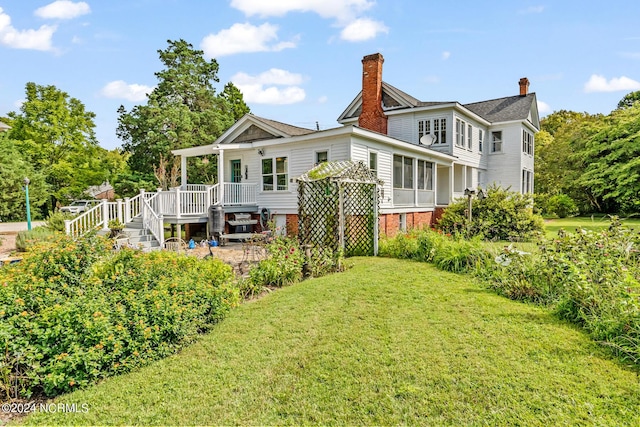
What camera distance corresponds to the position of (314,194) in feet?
32.3

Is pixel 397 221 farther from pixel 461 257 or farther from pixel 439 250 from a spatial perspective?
pixel 461 257

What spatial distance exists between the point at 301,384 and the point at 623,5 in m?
11.4

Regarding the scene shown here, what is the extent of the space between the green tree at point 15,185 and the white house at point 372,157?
19215 mm

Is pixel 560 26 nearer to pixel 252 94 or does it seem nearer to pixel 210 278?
pixel 210 278

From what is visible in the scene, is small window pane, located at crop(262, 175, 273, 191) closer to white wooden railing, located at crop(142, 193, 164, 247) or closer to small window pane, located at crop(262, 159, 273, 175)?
small window pane, located at crop(262, 159, 273, 175)

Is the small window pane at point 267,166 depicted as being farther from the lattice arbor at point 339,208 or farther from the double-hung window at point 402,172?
the double-hung window at point 402,172

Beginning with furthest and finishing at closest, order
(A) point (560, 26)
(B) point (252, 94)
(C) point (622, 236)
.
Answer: (B) point (252, 94) → (A) point (560, 26) → (C) point (622, 236)

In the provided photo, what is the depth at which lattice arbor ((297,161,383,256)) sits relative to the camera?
9398mm

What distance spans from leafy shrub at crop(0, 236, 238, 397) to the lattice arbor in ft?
14.6

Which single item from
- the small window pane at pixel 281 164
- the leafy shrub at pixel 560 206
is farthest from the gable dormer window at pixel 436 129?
the leafy shrub at pixel 560 206

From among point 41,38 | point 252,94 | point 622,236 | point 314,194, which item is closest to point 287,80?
point 252,94

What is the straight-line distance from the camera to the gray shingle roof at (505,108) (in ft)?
75.3

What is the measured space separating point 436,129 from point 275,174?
9270 mm

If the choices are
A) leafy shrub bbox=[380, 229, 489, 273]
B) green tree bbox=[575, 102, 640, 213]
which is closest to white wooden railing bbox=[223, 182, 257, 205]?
leafy shrub bbox=[380, 229, 489, 273]
